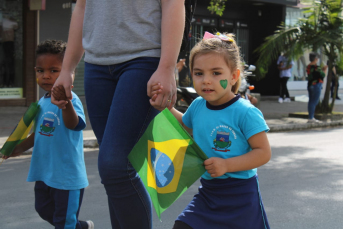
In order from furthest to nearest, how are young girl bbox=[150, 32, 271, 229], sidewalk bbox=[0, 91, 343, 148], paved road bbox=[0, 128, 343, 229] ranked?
sidewalk bbox=[0, 91, 343, 148] → paved road bbox=[0, 128, 343, 229] → young girl bbox=[150, 32, 271, 229]

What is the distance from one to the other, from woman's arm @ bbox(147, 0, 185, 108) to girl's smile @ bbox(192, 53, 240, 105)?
26 centimetres

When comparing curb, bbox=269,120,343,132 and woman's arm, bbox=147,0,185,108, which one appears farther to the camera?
curb, bbox=269,120,343,132

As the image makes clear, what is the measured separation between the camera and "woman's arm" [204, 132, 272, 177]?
8.44ft

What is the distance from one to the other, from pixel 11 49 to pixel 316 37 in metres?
8.11

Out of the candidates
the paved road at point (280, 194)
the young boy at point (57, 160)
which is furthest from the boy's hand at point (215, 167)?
the paved road at point (280, 194)

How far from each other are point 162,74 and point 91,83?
0.50 metres

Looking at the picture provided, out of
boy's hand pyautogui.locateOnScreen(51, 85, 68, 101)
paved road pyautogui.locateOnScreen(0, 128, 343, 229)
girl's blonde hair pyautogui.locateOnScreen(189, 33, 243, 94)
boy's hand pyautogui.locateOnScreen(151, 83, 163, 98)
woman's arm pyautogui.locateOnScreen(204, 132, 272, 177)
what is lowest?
paved road pyautogui.locateOnScreen(0, 128, 343, 229)

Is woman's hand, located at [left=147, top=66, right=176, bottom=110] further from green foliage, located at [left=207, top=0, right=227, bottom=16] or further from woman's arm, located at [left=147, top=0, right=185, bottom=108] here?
green foliage, located at [left=207, top=0, right=227, bottom=16]

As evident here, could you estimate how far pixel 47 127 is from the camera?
3500 millimetres

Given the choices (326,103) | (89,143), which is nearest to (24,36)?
(89,143)

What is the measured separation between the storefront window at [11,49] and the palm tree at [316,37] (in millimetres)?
6548

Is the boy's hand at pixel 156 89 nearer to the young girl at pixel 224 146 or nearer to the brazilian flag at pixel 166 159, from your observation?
the brazilian flag at pixel 166 159

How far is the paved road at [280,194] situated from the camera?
4711mm

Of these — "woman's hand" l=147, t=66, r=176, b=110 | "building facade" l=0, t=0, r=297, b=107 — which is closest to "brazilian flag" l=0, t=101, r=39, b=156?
"woman's hand" l=147, t=66, r=176, b=110
